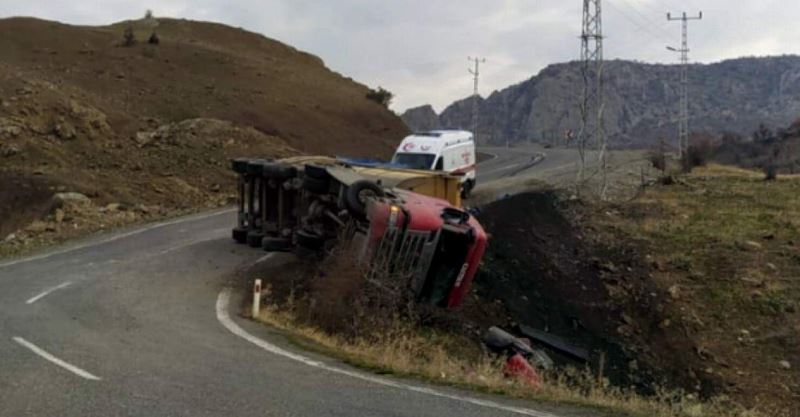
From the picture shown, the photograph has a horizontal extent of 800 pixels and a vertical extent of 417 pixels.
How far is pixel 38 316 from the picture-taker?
508 inches

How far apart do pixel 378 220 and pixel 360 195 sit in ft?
4.39

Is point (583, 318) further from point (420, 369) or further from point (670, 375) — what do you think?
point (420, 369)

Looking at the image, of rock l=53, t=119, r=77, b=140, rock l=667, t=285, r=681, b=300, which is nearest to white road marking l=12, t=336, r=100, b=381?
rock l=667, t=285, r=681, b=300

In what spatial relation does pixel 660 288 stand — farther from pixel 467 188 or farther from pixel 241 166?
pixel 241 166

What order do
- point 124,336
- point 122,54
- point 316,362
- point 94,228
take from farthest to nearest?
point 122,54, point 94,228, point 124,336, point 316,362

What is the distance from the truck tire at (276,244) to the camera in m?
20.0

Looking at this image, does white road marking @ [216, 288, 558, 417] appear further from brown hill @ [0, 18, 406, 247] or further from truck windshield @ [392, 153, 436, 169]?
truck windshield @ [392, 153, 436, 169]

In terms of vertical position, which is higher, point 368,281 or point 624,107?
point 624,107

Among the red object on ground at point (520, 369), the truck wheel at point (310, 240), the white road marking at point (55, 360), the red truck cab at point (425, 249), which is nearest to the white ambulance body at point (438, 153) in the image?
the truck wheel at point (310, 240)

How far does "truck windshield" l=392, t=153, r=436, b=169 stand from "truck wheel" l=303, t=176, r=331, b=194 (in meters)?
12.3

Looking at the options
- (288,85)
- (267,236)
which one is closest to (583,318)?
(267,236)

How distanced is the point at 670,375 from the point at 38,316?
40.9 ft

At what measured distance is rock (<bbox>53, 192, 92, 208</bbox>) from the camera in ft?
88.6

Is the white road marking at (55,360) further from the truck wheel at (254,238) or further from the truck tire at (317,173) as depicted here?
the truck wheel at (254,238)
